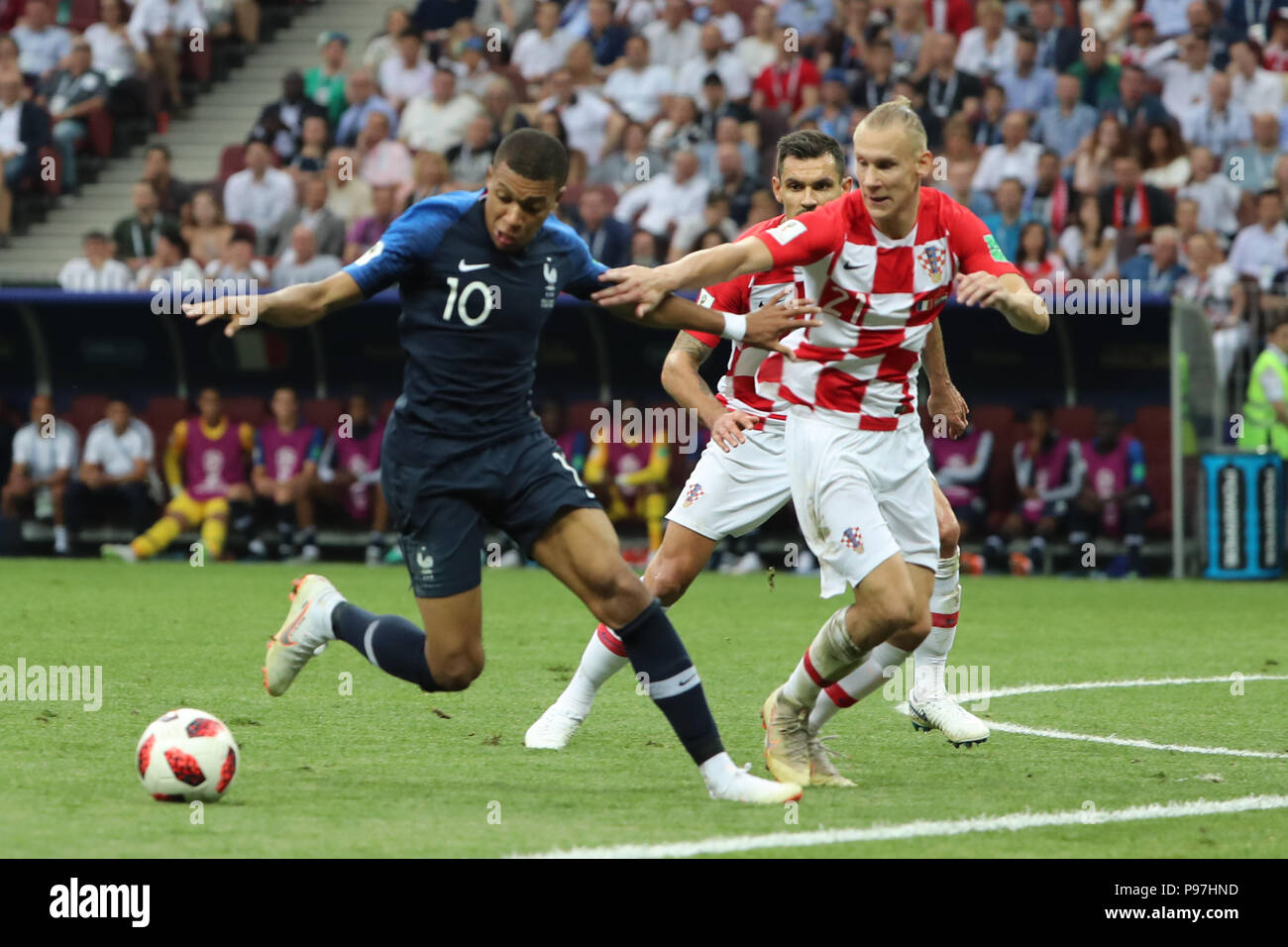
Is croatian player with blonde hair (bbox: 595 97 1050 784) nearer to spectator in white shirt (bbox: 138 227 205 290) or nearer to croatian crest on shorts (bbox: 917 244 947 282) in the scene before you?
croatian crest on shorts (bbox: 917 244 947 282)

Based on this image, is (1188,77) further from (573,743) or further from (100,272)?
(573,743)

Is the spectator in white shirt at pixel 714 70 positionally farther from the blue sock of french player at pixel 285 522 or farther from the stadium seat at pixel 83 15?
A: the stadium seat at pixel 83 15

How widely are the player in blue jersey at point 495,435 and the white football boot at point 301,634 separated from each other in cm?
37

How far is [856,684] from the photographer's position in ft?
21.8

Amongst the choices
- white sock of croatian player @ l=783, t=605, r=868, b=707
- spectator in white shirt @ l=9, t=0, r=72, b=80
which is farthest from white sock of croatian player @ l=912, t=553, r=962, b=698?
spectator in white shirt @ l=9, t=0, r=72, b=80

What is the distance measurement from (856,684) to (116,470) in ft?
39.0

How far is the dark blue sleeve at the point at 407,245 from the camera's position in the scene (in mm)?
5852

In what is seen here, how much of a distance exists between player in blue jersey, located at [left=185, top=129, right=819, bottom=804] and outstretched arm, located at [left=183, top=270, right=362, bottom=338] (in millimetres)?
104

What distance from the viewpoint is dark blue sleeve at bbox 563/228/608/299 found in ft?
20.5

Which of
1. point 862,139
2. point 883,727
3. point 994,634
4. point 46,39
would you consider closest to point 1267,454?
point 994,634

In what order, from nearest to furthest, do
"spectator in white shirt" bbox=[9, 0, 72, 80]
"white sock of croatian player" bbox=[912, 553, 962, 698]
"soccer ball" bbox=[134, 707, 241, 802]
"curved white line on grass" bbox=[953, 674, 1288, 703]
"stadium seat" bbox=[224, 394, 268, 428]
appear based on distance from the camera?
"soccer ball" bbox=[134, 707, 241, 802] → "white sock of croatian player" bbox=[912, 553, 962, 698] → "curved white line on grass" bbox=[953, 674, 1288, 703] → "stadium seat" bbox=[224, 394, 268, 428] → "spectator in white shirt" bbox=[9, 0, 72, 80]

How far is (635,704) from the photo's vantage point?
27.7 ft

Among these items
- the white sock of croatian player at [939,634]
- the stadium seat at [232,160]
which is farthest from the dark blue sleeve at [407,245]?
the stadium seat at [232,160]

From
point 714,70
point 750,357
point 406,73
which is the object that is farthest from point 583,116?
point 750,357
